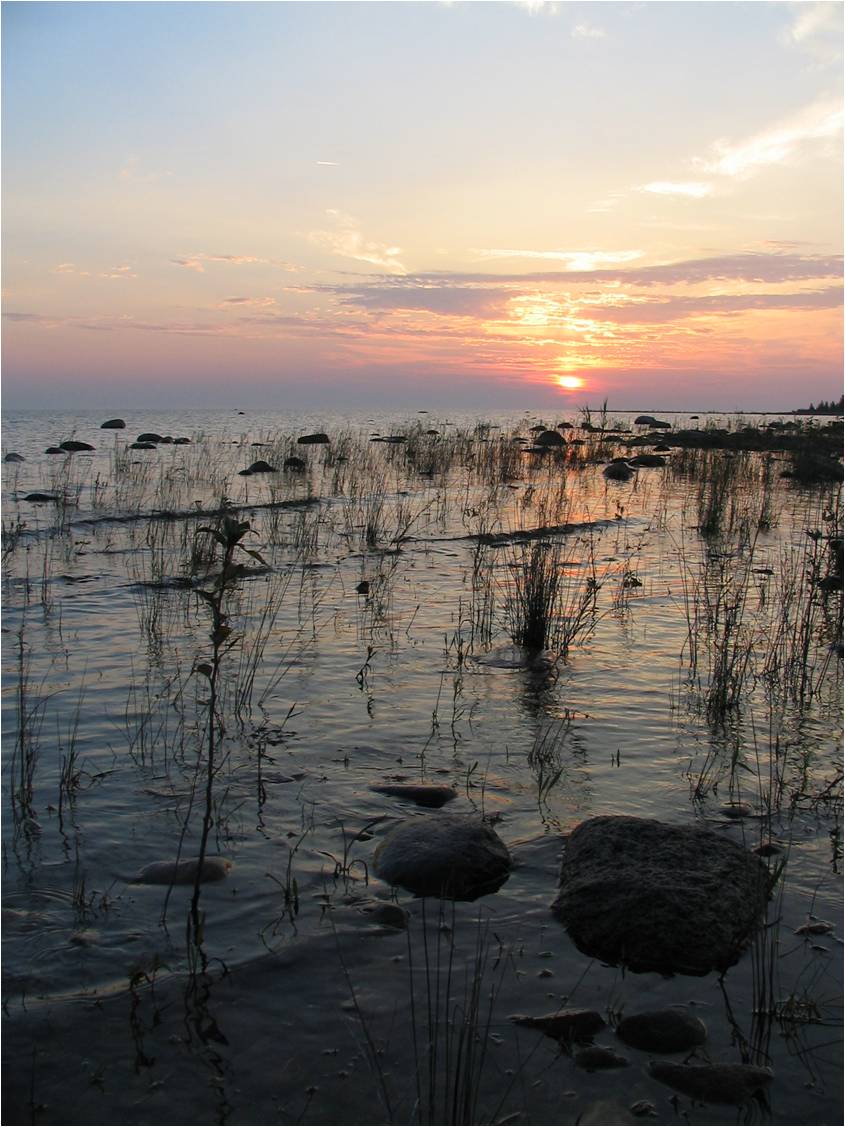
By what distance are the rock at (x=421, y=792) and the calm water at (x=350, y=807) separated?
103 millimetres

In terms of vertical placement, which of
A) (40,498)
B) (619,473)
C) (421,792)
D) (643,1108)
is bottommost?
(643,1108)

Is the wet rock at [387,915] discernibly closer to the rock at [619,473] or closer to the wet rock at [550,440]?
the rock at [619,473]

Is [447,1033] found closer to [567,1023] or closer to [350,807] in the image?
[567,1023]

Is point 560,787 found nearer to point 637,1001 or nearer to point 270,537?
point 637,1001

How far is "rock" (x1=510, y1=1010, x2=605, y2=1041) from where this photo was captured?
3396 mm

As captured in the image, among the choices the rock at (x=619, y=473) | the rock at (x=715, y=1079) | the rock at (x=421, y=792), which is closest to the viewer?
the rock at (x=715, y=1079)

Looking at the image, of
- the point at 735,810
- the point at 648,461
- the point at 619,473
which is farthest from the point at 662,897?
the point at 648,461

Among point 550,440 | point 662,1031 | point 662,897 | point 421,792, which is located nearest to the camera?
point 662,1031

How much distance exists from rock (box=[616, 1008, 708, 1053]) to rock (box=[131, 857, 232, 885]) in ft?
6.87

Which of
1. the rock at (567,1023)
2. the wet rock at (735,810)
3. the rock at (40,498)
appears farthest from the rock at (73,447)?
the rock at (567,1023)

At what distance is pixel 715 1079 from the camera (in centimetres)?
314

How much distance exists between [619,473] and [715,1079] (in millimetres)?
23416

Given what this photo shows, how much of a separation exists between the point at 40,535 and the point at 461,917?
41.1 ft

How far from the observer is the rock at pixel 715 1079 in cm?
310
